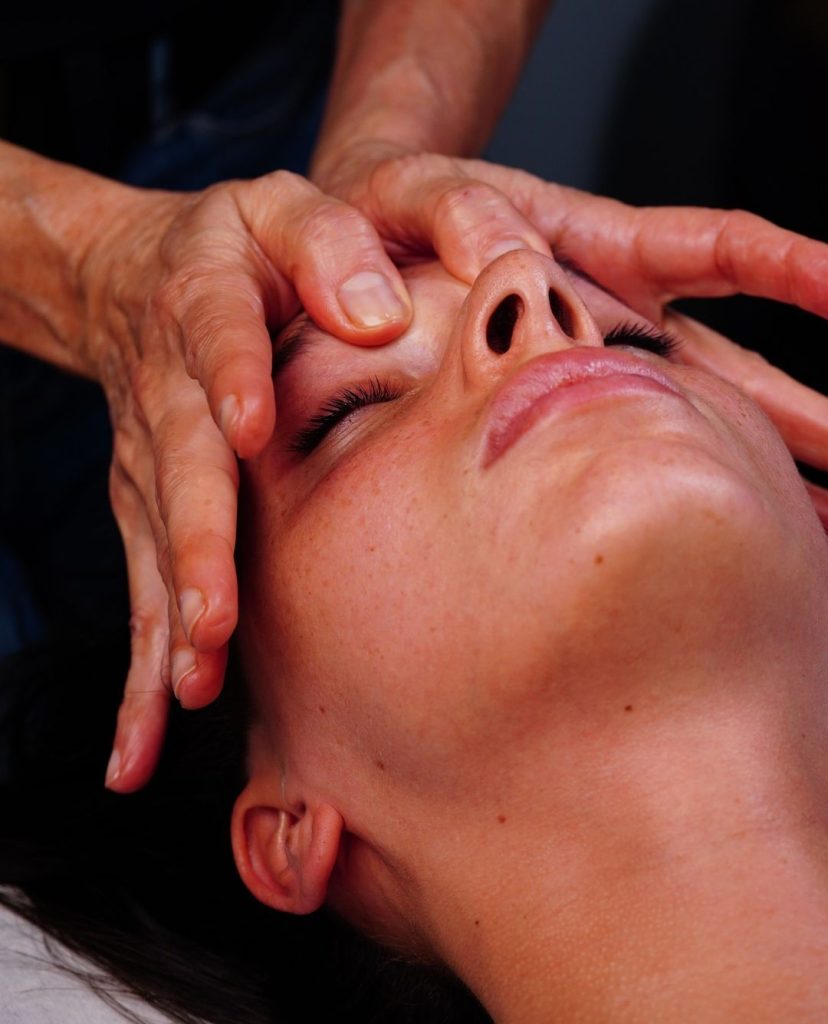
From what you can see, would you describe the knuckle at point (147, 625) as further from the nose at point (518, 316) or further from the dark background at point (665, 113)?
the dark background at point (665, 113)

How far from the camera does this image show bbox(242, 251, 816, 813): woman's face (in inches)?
33.2

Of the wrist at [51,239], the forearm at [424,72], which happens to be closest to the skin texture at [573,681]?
the wrist at [51,239]

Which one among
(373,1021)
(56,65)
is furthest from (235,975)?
(56,65)

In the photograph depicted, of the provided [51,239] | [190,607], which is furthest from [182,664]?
[51,239]

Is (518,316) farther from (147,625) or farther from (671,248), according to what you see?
(147,625)

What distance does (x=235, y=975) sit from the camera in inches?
48.8

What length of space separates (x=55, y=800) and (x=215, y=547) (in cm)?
55

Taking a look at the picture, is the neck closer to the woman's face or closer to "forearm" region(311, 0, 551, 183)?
the woman's face

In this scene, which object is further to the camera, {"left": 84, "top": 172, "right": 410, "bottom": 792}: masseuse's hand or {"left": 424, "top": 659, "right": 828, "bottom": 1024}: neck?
{"left": 84, "top": 172, "right": 410, "bottom": 792}: masseuse's hand

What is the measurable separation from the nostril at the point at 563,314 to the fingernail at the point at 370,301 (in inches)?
5.2

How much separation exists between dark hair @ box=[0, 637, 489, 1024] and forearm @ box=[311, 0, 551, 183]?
2.33 ft

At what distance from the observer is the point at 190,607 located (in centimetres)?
91

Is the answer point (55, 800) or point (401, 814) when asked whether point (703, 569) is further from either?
point (55, 800)

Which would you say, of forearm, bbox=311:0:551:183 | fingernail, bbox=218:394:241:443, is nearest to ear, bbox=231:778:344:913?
fingernail, bbox=218:394:241:443
